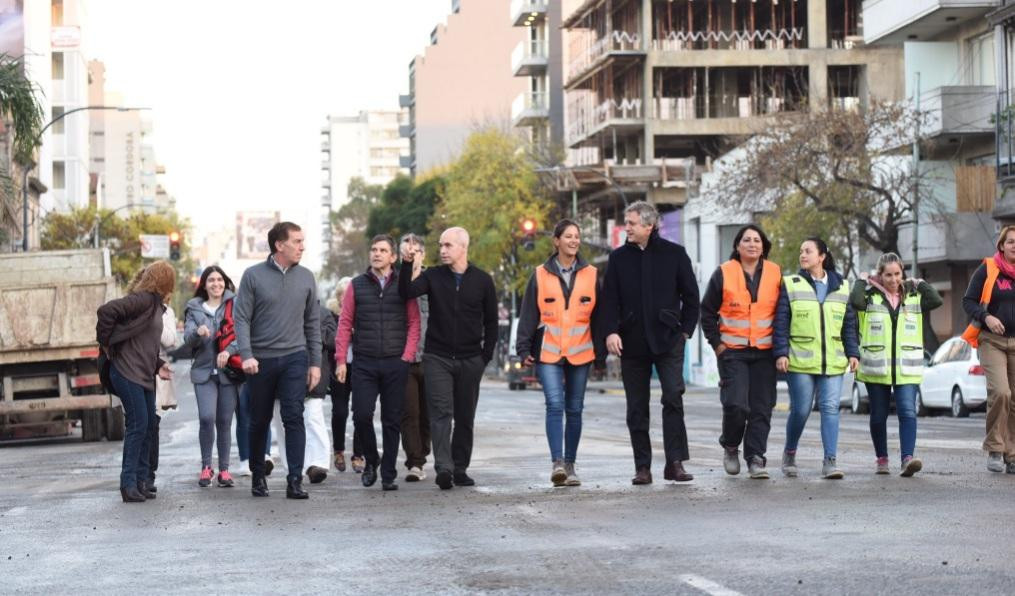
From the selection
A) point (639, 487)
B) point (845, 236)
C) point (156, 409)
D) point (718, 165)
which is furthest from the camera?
point (718, 165)

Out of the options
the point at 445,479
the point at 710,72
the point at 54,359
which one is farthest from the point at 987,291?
the point at 710,72

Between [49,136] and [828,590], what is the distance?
107966mm

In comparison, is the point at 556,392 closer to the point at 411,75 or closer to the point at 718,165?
the point at 718,165

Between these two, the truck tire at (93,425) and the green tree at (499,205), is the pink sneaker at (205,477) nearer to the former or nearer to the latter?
the truck tire at (93,425)

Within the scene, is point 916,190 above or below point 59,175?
below

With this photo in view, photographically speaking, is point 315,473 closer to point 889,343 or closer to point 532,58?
point 889,343

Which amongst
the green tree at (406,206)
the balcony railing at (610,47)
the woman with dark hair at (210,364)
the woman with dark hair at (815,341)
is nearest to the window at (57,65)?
the green tree at (406,206)

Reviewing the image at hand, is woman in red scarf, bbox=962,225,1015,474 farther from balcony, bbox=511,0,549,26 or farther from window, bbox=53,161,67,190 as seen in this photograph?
window, bbox=53,161,67,190

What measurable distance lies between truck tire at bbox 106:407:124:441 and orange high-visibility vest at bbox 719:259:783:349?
1375 centimetres

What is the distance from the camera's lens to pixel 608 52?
8231 centimetres

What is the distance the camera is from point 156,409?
613 inches

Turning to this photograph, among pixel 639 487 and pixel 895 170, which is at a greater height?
pixel 895 170

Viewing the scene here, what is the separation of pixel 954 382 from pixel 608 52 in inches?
1920

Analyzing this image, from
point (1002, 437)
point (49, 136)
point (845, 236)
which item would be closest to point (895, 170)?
point (845, 236)
